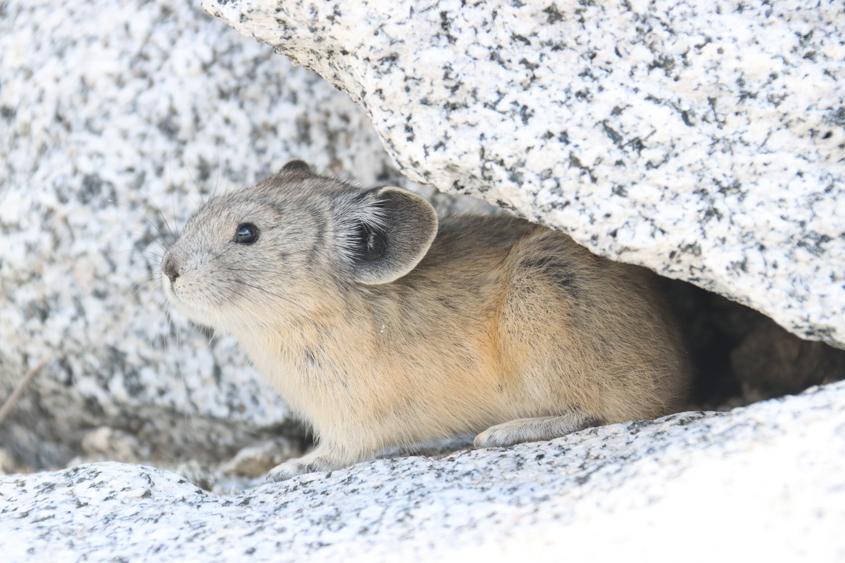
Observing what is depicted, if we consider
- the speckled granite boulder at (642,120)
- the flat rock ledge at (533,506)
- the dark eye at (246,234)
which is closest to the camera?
the flat rock ledge at (533,506)

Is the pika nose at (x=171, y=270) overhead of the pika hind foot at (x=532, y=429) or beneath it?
overhead

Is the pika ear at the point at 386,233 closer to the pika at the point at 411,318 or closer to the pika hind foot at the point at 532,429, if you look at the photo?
the pika at the point at 411,318

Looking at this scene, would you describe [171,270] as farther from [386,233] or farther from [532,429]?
[532,429]

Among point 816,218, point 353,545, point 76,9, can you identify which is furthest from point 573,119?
point 76,9

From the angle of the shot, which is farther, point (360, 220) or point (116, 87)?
point (116, 87)

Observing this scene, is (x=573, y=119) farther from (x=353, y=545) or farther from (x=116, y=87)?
(x=116, y=87)

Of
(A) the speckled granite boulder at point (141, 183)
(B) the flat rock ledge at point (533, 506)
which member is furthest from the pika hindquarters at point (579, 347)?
(A) the speckled granite boulder at point (141, 183)

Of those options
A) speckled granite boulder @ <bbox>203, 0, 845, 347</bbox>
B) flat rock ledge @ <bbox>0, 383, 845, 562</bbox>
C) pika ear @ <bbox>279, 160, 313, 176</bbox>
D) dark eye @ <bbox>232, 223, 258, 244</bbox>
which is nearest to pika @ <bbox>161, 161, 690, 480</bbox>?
dark eye @ <bbox>232, 223, 258, 244</bbox>
